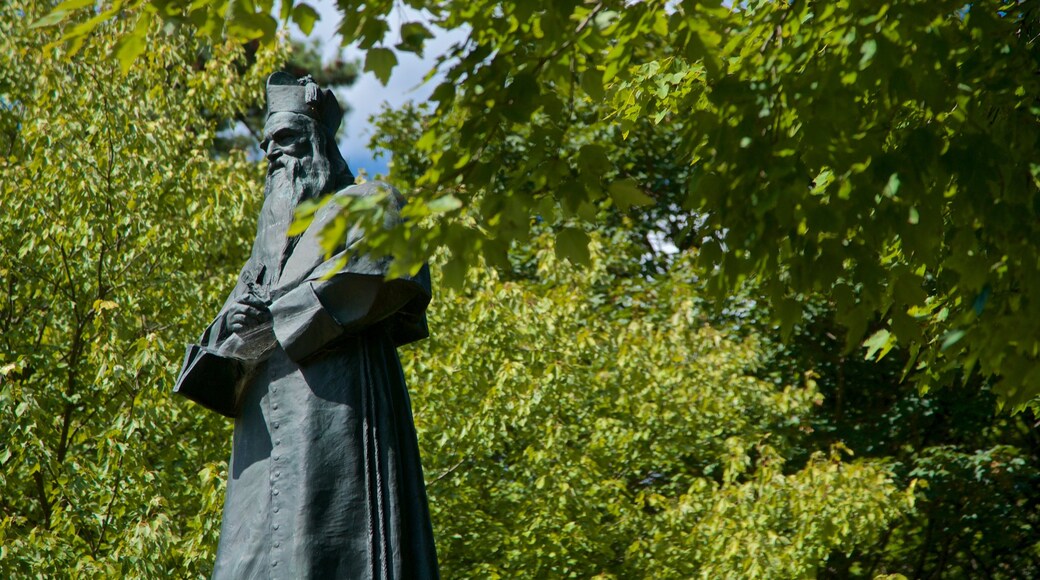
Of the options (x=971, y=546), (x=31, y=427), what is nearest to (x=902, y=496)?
(x=971, y=546)

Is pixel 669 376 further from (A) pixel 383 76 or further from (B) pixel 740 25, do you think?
(A) pixel 383 76

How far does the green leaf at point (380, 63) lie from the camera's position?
4.91m

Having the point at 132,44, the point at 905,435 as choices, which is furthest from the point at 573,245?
the point at 905,435

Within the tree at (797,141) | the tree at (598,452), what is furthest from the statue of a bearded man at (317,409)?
the tree at (598,452)

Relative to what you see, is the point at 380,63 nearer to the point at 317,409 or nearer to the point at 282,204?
the point at 282,204

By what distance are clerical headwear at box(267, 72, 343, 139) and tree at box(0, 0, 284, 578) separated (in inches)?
181

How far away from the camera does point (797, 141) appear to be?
6.04 meters

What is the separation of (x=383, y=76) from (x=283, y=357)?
115 centimetres

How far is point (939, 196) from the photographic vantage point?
219 inches

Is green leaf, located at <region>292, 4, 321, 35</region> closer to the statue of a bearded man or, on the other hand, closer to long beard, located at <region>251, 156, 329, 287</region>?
the statue of a bearded man

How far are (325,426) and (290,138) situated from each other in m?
1.22

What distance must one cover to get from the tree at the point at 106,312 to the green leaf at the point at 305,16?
5.53 m

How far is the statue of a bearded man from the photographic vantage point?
5070mm

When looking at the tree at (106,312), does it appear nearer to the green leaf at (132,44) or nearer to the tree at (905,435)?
the tree at (905,435)
